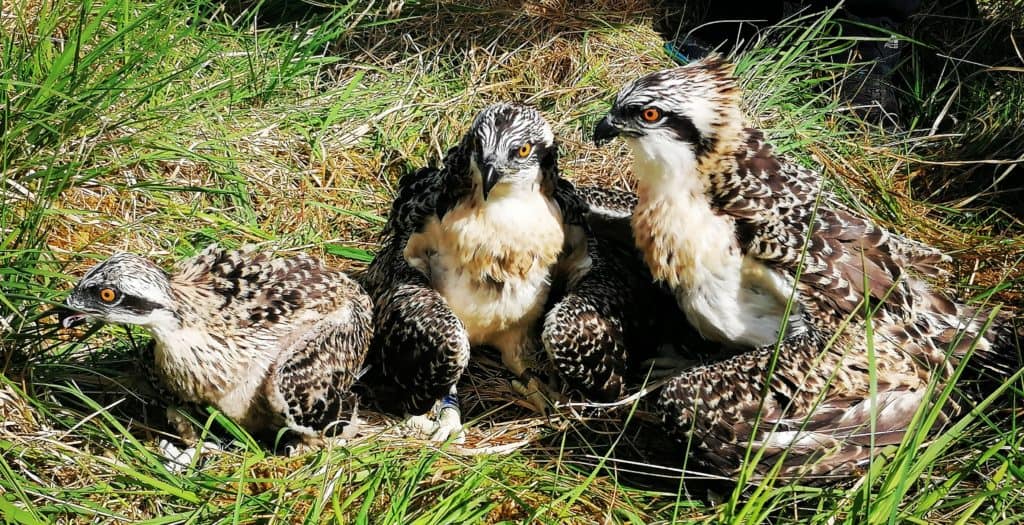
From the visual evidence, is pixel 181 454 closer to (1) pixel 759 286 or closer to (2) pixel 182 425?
(2) pixel 182 425

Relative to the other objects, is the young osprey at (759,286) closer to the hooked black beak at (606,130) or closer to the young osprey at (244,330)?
the hooked black beak at (606,130)

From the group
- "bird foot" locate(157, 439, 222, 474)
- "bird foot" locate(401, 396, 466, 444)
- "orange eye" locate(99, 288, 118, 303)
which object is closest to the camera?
"orange eye" locate(99, 288, 118, 303)

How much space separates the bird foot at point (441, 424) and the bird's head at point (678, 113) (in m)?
1.51

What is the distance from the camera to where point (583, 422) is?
4480 millimetres

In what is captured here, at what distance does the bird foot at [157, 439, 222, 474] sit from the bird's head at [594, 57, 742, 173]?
6.90 feet

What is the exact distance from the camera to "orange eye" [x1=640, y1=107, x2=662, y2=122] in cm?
399

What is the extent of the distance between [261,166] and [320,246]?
0.68m

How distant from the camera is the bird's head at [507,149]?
3.95 m

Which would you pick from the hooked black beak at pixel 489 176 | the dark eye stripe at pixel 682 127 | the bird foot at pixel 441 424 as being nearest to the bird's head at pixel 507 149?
the hooked black beak at pixel 489 176

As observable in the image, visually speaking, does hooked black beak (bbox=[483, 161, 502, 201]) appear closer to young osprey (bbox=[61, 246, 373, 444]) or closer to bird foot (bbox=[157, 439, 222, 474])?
young osprey (bbox=[61, 246, 373, 444])

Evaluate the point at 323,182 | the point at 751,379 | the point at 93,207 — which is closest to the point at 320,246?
the point at 323,182

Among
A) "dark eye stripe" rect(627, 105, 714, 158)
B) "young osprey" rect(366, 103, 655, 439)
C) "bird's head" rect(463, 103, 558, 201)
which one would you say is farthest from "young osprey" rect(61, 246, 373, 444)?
"dark eye stripe" rect(627, 105, 714, 158)

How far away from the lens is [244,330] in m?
4.12

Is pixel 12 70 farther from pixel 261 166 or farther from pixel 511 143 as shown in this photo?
pixel 511 143
